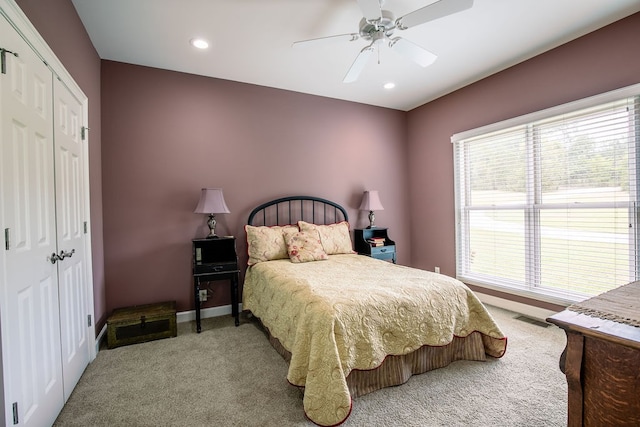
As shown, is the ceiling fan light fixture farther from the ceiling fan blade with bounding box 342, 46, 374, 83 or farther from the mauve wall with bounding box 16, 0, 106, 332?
the ceiling fan blade with bounding box 342, 46, 374, 83

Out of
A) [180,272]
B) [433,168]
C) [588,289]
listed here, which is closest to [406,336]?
[588,289]

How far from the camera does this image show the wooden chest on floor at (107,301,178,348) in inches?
104

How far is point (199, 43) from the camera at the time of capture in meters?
2.74

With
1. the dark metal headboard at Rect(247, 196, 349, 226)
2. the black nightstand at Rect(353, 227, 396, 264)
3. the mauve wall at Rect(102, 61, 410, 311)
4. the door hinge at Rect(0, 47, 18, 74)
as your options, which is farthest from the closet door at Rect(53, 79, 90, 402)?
the black nightstand at Rect(353, 227, 396, 264)

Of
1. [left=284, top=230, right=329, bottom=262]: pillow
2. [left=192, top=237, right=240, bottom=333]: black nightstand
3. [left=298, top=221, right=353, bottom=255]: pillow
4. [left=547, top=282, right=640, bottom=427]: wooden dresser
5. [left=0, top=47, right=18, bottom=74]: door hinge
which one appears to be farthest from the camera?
[left=298, top=221, right=353, bottom=255]: pillow

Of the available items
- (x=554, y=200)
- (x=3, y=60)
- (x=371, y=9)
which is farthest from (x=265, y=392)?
(x=554, y=200)

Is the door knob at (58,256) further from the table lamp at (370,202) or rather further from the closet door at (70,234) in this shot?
the table lamp at (370,202)

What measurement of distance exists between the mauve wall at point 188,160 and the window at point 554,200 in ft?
5.42

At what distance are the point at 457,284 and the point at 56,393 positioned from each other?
2.75 m

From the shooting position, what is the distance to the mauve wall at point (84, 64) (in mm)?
1717

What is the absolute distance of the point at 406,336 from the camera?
6.49ft

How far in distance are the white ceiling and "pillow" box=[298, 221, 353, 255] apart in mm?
1800

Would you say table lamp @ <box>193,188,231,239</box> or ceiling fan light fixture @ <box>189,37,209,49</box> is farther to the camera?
table lamp @ <box>193,188,231,239</box>

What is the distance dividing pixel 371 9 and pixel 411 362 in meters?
2.43
